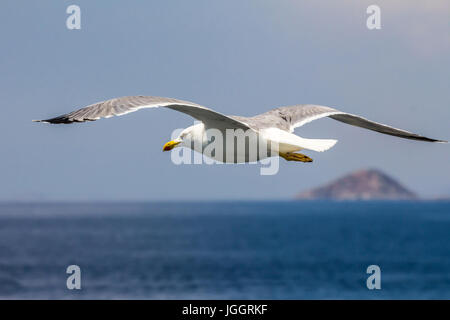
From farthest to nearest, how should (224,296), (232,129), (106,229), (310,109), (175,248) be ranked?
(106,229), (175,248), (224,296), (310,109), (232,129)

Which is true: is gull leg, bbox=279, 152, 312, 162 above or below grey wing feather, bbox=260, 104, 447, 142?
below

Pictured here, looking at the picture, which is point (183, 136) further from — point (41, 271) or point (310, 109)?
point (41, 271)

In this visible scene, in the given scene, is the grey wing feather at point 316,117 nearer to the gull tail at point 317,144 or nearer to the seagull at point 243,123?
the seagull at point 243,123

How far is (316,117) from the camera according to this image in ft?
28.5

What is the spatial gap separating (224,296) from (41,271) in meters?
27.1

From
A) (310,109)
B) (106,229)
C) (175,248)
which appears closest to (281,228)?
(106,229)

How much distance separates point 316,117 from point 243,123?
1.96 m

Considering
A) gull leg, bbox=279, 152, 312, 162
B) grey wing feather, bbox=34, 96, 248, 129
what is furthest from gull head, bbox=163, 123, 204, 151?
gull leg, bbox=279, 152, 312, 162

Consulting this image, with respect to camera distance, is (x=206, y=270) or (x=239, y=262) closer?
(x=206, y=270)

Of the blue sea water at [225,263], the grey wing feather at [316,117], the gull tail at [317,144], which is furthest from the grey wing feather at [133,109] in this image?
the blue sea water at [225,263]

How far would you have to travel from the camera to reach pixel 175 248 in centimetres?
9831

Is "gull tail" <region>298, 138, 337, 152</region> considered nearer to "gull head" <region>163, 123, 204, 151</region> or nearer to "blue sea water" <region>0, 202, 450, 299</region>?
"gull head" <region>163, 123, 204, 151</region>

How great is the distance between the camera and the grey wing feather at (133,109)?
6551mm

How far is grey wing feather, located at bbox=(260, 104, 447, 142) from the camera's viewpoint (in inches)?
322
